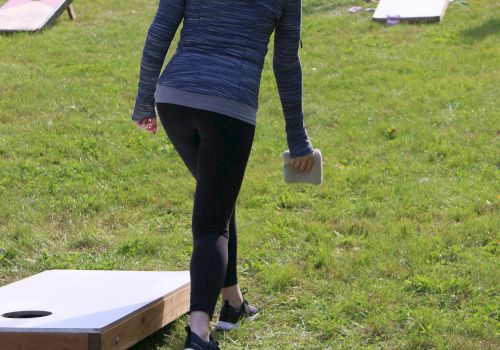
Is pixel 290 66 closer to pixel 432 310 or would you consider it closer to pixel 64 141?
pixel 432 310

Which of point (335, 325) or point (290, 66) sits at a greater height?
point (290, 66)

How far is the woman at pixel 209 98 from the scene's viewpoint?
11.6 ft

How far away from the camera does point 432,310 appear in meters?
4.43

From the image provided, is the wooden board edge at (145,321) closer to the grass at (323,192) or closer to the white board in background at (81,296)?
the white board in background at (81,296)

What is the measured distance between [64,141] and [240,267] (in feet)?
10.6

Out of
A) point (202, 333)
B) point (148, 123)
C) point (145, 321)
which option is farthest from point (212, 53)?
point (145, 321)

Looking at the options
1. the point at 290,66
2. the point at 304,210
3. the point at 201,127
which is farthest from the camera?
the point at 304,210

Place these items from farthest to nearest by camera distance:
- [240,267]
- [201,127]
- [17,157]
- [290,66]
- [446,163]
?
[17,157]
[446,163]
[240,267]
[290,66]
[201,127]

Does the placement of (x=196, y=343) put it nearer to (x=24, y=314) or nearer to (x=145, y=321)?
(x=145, y=321)

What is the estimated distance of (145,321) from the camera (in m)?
3.92

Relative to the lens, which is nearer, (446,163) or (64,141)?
(446,163)

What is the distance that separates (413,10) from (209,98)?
954cm

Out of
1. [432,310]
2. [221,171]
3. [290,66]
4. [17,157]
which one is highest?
[290,66]

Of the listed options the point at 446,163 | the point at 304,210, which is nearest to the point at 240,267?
the point at 304,210
